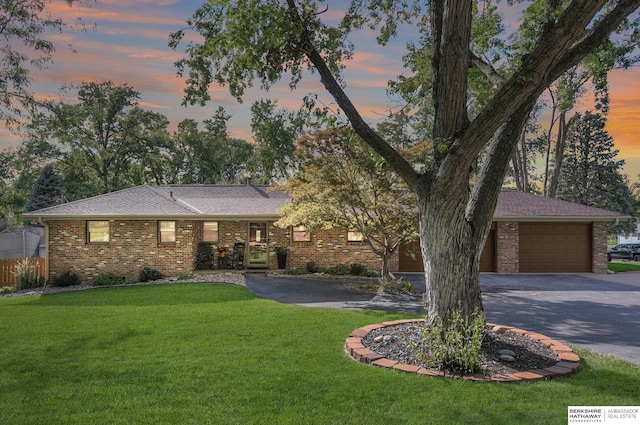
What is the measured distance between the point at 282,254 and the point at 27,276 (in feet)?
30.1

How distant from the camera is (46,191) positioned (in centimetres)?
3023

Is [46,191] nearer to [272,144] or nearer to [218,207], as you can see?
[272,144]

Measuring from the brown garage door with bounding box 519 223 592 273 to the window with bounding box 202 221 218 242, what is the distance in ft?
41.5

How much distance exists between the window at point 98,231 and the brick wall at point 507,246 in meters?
15.4

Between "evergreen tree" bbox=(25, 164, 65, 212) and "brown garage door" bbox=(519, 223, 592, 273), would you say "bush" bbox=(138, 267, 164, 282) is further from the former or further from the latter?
"evergreen tree" bbox=(25, 164, 65, 212)

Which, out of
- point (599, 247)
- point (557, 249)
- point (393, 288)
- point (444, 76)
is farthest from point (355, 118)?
point (599, 247)

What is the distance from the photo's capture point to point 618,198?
30.5 meters

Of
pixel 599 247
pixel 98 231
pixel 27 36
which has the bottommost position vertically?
pixel 599 247

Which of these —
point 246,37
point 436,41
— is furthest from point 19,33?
point 436,41

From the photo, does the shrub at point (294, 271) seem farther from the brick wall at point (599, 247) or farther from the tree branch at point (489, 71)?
the brick wall at point (599, 247)

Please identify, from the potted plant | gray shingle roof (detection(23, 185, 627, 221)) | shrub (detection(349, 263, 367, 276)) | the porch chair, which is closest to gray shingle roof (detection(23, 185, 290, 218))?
gray shingle roof (detection(23, 185, 627, 221))

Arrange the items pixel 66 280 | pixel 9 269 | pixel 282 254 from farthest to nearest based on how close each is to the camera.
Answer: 1. pixel 282 254
2. pixel 9 269
3. pixel 66 280

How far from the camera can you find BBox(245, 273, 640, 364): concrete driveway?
7812mm

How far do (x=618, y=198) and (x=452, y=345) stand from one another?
1248 inches
